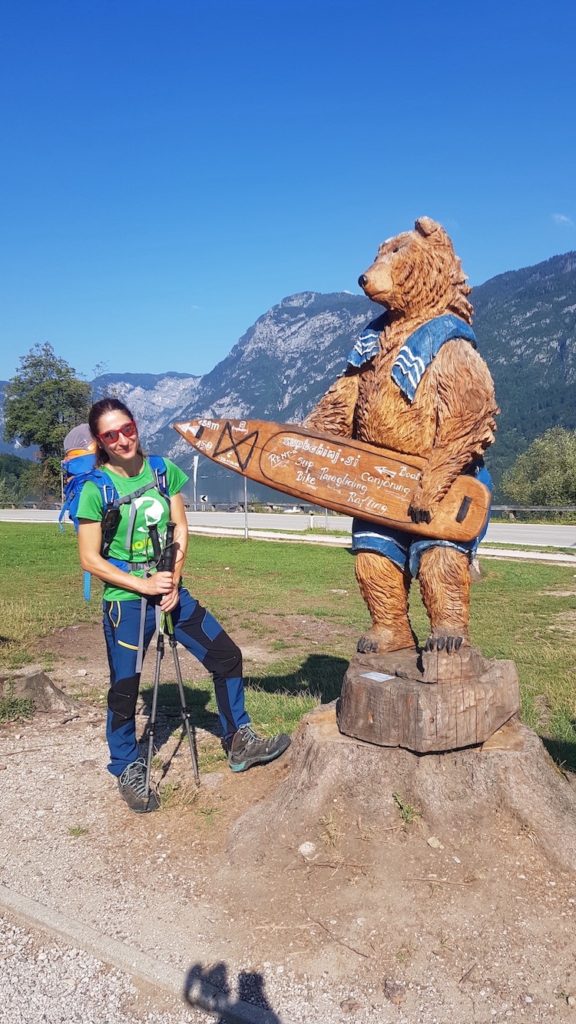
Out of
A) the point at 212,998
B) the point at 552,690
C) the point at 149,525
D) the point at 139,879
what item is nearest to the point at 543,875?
the point at 212,998

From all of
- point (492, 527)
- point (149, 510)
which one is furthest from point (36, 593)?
point (492, 527)

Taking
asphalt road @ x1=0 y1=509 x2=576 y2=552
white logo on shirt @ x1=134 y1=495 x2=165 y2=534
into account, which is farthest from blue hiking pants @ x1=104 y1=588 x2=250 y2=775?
asphalt road @ x1=0 y1=509 x2=576 y2=552

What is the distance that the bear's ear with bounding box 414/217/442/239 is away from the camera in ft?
11.6

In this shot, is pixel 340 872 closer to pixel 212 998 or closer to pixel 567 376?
pixel 212 998

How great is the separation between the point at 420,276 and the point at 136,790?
2.78 metres

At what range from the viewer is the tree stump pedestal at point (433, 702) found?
124 inches

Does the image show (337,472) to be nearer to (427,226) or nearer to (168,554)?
(168,554)

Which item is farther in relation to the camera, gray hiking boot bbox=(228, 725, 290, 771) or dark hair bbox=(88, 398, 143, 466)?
gray hiking boot bbox=(228, 725, 290, 771)

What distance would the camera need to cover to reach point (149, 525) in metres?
3.37

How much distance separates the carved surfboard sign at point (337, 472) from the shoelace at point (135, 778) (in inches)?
59.2

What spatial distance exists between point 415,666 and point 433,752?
435mm

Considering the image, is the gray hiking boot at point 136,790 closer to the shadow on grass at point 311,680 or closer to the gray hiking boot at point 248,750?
the gray hiking boot at point 248,750

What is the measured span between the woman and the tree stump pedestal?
0.68 metres

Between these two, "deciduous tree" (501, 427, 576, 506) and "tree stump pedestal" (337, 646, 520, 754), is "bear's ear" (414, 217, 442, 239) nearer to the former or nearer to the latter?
"tree stump pedestal" (337, 646, 520, 754)
